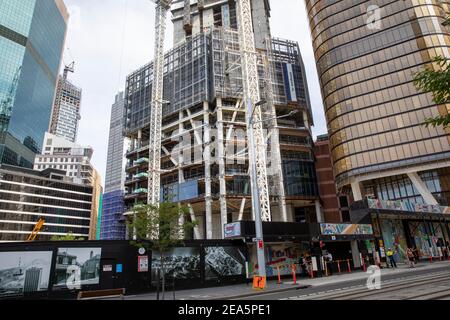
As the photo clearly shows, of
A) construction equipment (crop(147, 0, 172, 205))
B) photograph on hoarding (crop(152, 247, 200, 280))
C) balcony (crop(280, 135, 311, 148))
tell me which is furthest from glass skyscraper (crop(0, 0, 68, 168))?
photograph on hoarding (crop(152, 247, 200, 280))

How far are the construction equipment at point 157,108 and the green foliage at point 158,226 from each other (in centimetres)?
4758

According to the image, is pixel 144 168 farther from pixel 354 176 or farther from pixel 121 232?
pixel 121 232

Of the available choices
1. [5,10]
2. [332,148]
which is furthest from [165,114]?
[5,10]

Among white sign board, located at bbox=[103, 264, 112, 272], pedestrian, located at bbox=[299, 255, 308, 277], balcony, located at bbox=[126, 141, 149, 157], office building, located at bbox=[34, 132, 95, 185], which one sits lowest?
pedestrian, located at bbox=[299, 255, 308, 277]

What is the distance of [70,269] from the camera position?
20.8m

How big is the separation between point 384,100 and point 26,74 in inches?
4969

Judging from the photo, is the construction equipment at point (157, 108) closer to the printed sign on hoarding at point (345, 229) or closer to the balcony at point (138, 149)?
the balcony at point (138, 149)

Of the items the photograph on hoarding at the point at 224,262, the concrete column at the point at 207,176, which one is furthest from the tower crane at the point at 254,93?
the concrete column at the point at 207,176

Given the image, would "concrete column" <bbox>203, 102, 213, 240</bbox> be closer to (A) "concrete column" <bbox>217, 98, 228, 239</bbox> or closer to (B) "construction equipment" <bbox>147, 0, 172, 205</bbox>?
(A) "concrete column" <bbox>217, 98, 228, 239</bbox>

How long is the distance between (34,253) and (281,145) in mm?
63422

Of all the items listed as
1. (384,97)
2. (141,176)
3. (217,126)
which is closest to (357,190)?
(384,97)

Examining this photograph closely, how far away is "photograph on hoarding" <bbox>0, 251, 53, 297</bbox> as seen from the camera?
1889 centimetres

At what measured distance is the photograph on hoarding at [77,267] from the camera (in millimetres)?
20438

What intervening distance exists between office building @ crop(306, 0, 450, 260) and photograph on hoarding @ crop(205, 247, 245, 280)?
154 ft
